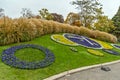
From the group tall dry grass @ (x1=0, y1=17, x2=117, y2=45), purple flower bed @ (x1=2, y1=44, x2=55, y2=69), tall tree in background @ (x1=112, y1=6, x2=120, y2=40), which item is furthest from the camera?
tall tree in background @ (x1=112, y1=6, x2=120, y2=40)

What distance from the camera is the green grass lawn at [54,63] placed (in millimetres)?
8195

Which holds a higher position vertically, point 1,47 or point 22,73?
point 1,47

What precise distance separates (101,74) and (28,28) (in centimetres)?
516

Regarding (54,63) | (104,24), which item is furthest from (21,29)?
(104,24)

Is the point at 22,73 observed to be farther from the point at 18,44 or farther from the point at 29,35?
Answer: the point at 29,35

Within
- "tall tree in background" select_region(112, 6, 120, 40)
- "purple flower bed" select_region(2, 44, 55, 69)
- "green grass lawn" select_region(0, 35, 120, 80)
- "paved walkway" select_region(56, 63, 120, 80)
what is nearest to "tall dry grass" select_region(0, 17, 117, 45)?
"green grass lawn" select_region(0, 35, 120, 80)

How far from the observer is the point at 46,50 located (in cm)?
1111

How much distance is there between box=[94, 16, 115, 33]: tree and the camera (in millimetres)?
35219

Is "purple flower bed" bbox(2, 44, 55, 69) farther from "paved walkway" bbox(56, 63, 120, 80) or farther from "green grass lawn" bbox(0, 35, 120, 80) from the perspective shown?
"paved walkway" bbox(56, 63, 120, 80)

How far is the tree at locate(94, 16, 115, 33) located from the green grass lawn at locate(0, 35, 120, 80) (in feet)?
69.1

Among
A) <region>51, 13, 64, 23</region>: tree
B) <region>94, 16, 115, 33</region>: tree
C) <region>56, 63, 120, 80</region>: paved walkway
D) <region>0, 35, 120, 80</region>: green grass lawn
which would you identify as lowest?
<region>56, 63, 120, 80</region>: paved walkway

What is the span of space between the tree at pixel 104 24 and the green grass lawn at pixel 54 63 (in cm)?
2106

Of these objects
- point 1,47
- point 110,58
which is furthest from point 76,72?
point 110,58

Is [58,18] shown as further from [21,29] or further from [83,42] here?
[21,29]
